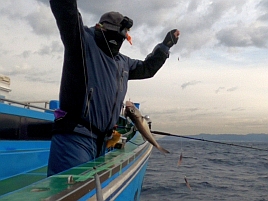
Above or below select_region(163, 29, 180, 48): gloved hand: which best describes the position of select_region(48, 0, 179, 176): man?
below

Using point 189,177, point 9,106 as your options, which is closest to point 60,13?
point 9,106

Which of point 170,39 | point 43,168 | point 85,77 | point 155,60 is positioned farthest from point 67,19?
point 43,168

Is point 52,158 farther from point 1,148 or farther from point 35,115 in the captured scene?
point 35,115

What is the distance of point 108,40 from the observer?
108 inches

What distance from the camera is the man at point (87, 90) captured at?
8.31 feet

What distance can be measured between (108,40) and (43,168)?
2.85m

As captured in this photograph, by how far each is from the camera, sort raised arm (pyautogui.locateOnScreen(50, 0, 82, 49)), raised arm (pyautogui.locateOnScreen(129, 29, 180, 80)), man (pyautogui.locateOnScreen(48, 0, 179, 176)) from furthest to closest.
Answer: raised arm (pyautogui.locateOnScreen(129, 29, 180, 80))
man (pyautogui.locateOnScreen(48, 0, 179, 176))
raised arm (pyautogui.locateOnScreen(50, 0, 82, 49))

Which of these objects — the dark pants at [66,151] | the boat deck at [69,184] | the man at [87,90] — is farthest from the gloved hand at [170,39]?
the dark pants at [66,151]

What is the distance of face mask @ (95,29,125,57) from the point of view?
2.72 meters

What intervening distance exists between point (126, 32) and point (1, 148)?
2527 millimetres

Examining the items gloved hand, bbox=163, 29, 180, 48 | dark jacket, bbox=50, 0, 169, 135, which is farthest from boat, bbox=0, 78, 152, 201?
gloved hand, bbox=163, 29, 180, 48

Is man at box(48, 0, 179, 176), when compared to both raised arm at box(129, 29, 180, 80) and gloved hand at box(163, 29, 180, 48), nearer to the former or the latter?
raised arm at box(129, 29, 180, 80)

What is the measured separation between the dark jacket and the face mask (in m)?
0.04

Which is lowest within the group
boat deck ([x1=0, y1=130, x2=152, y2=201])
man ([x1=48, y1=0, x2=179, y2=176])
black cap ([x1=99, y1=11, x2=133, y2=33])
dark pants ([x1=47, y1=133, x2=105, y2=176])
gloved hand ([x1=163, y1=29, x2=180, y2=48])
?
boat deck ([x1=0, y1=130, x2=152, y2=201])
